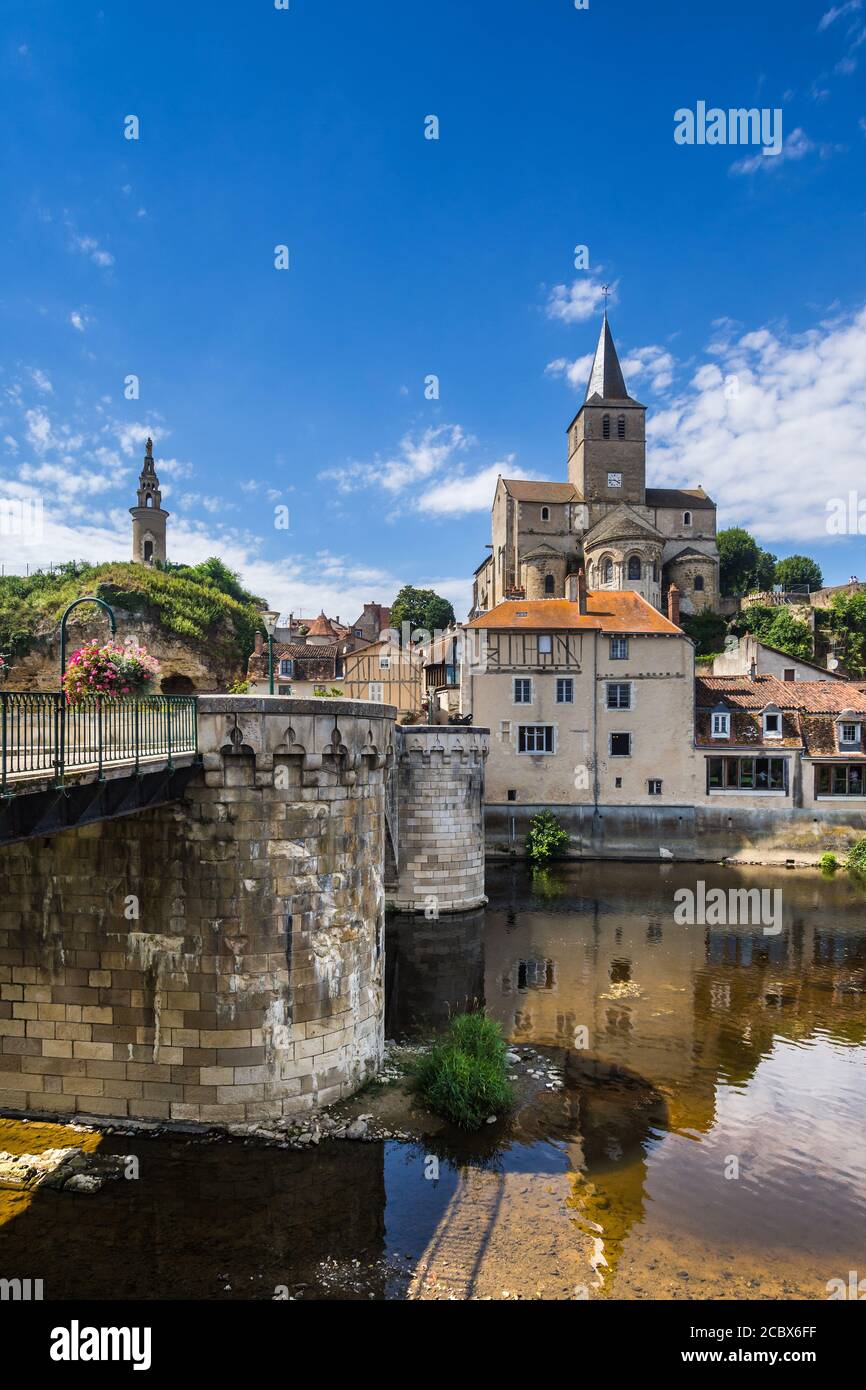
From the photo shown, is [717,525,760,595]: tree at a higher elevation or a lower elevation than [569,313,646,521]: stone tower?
lower

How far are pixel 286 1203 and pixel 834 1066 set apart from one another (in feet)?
35.3

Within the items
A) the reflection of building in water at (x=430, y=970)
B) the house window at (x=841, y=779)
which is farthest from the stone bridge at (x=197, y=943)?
the house window at (x=841, y=779)

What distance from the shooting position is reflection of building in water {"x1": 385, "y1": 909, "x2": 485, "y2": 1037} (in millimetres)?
16359

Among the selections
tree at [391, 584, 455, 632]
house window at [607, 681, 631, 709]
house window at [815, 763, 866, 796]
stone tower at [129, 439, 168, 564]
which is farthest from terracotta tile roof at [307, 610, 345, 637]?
house window at [815, 763, 866, 796]

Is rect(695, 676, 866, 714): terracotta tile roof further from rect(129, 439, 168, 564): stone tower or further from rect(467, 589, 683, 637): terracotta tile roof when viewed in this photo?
rect(129, 439, 168, 564): stone tower

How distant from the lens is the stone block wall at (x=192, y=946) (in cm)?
995

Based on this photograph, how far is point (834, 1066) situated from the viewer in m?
14.0

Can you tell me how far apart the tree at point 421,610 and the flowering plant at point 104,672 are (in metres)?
59.9

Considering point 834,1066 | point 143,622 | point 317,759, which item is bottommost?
point 834,1066

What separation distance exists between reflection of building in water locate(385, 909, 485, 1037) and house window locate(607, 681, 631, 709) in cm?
1368

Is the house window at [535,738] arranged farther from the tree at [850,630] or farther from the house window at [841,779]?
the tree at [850,630]

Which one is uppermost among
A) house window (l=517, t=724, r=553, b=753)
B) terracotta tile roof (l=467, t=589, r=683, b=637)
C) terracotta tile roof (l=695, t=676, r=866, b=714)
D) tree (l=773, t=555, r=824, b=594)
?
tree (l=773, t=555, r=824, b=594)
